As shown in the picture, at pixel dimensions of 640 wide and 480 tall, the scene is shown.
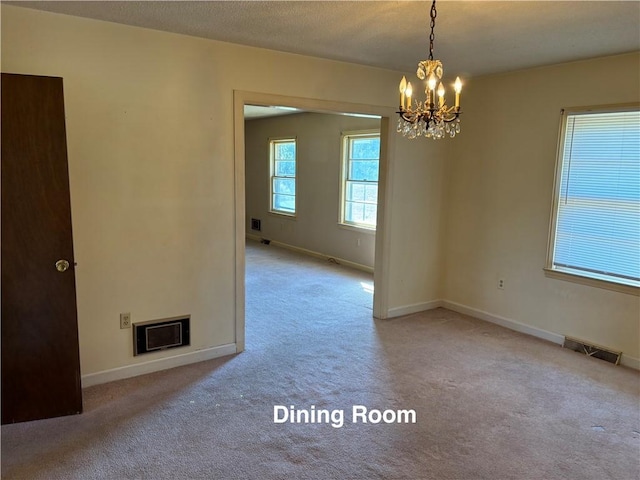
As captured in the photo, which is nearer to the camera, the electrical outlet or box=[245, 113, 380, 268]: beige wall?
the electrical outlet

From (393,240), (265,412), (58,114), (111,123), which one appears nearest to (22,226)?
(58,114)

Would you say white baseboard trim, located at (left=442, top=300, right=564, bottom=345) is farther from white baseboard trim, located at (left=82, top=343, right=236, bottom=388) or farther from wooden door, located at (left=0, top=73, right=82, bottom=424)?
wooden door, located at (left=0, top=73, right=82, bottom=424)

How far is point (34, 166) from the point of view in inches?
94.5

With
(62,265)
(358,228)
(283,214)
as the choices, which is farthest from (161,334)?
(283,214)

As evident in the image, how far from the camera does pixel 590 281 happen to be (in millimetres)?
3680

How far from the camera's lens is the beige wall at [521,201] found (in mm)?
3549

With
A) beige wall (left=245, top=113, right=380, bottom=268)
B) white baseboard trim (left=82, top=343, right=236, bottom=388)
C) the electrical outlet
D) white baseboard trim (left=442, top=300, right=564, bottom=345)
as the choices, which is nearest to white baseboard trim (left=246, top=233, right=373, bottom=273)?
beige wall (left=245, top=113, right=380, bottom=268)

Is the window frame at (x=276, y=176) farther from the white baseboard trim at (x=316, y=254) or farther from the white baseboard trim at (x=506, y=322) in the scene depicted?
the white baseboard trim at (x=506, y=322)

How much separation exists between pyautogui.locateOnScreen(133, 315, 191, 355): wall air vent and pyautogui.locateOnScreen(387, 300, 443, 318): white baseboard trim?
2.07 m

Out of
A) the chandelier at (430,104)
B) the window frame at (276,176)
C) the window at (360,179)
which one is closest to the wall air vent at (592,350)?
the chandelier at (430,104)

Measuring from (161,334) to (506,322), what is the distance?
3.17 m

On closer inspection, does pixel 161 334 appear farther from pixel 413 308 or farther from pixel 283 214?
pixel 283 214

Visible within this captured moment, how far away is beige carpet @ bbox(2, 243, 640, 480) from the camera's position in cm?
226

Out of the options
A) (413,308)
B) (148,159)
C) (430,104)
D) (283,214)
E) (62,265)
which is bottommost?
(413,308)
